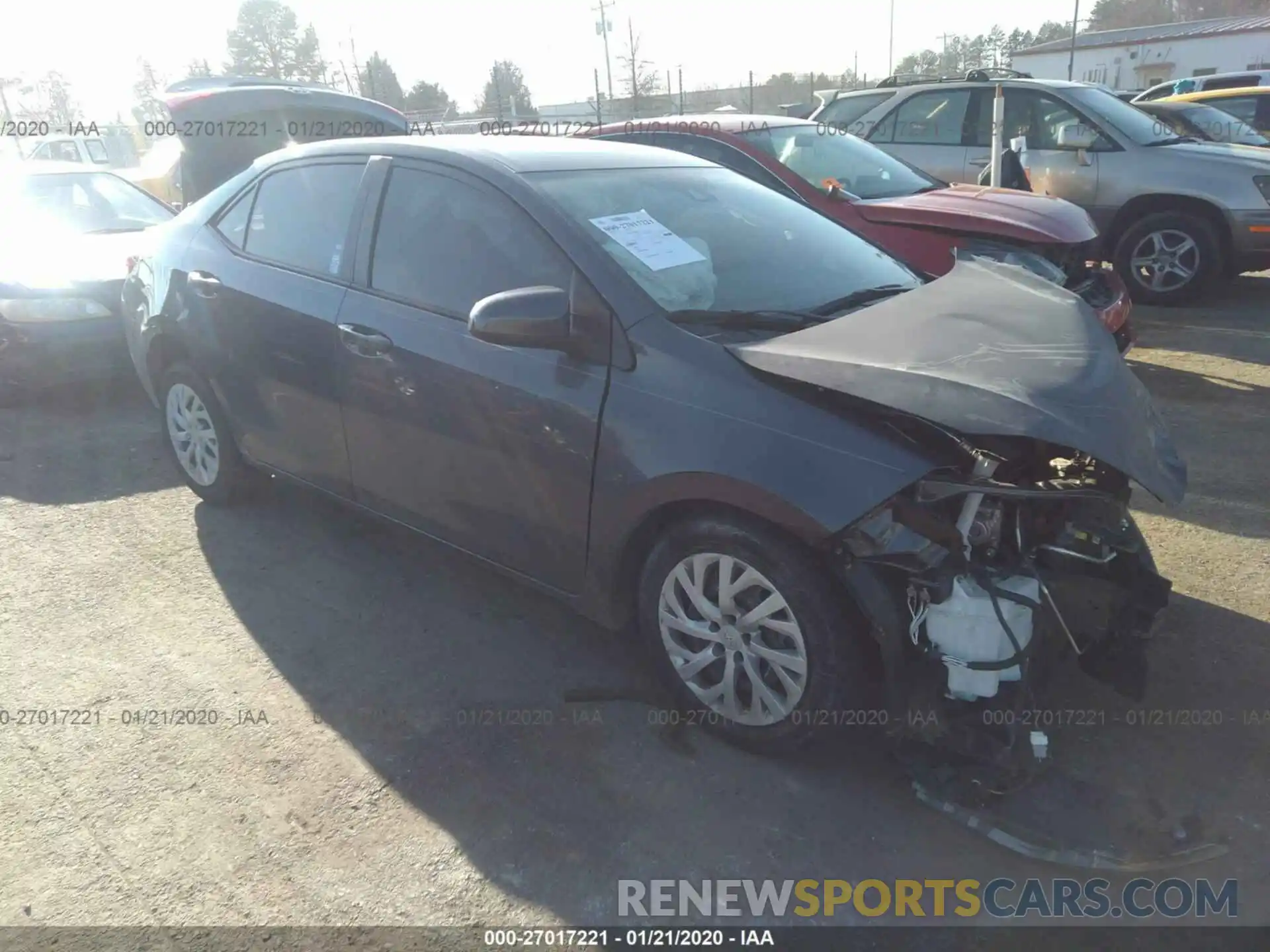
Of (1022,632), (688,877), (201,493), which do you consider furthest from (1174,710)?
(201,493)

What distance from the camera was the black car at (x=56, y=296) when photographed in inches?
241

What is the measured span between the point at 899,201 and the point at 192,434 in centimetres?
451

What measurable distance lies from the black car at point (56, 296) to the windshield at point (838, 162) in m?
4.24

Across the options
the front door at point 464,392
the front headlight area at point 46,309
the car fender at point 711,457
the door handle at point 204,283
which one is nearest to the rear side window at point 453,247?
the front door at point 464,392

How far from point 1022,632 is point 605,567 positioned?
1.21 metres

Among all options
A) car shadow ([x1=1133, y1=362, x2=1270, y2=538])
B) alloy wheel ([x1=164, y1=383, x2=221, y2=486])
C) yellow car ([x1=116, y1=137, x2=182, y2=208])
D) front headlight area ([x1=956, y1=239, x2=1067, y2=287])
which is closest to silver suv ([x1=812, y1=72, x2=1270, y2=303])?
front headlight area ([x1=956, y1=239, x2=1067, y2=287])

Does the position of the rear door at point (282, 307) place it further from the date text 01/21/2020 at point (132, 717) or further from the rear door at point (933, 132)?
the rear door at point (933, 132)

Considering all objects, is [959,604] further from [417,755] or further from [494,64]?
[494,64]

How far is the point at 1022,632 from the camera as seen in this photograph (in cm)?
248

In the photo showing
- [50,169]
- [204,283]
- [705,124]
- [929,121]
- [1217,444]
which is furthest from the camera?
[929,121]

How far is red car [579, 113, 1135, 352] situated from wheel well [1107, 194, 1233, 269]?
1.99 m

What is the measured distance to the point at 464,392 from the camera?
311cm

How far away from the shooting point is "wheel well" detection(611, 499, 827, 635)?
8.38 feet

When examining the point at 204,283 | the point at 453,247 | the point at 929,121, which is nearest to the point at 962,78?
the point at 929,121
